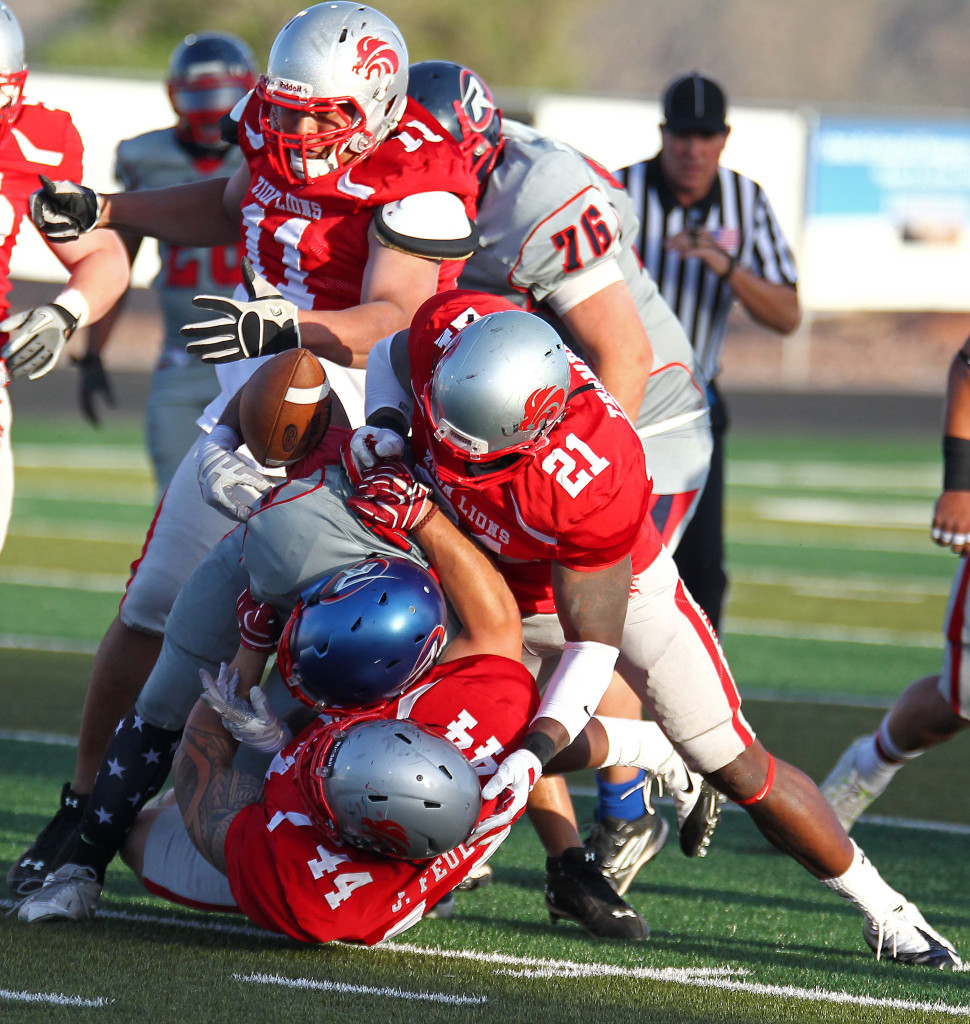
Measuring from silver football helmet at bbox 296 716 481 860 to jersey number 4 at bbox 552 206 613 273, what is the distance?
1.27 metres

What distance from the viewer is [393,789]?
110 inches

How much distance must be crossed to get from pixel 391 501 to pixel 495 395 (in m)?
0.28

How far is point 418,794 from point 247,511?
675mm

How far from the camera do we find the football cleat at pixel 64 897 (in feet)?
10.5

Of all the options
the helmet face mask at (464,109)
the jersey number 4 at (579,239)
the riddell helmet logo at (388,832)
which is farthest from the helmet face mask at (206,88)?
the riddell helmet logo at (388,832)

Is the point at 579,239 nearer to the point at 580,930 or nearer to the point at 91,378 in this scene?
the point at 580,930

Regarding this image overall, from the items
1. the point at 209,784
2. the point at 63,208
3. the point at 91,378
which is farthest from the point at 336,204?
the point at 91,378

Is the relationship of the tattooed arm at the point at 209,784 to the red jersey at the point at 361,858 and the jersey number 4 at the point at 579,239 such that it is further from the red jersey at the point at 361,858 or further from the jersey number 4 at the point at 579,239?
the jersey number 4 at the point at 579,239

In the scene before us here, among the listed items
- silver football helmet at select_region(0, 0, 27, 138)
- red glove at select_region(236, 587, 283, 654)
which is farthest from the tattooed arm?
silver football helmet at select_region(0, 0, 27, 138)

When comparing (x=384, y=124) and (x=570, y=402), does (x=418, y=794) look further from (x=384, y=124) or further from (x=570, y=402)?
(x=384, y=124)

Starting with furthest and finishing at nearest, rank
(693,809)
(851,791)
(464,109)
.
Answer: (851,791)
(464,109)
(693,809)

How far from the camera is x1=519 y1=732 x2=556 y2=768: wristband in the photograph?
9.50ft

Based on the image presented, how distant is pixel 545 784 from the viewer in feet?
11.5

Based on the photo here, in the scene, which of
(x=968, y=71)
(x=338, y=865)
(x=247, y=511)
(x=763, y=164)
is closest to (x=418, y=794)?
(x=338, y=865)
